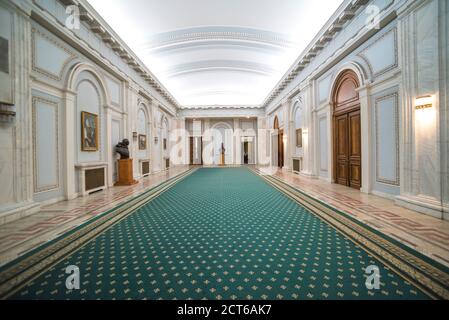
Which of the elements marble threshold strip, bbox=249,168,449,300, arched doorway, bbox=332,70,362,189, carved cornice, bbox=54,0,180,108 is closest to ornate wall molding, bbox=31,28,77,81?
carved cornice, bbox=54,0,180,108

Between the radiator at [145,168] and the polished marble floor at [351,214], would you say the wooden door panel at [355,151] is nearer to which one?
the polished marble floor at [351,214]

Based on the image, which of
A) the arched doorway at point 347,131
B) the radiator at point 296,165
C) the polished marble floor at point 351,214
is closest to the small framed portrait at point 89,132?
the polished marble floor at point 351,214

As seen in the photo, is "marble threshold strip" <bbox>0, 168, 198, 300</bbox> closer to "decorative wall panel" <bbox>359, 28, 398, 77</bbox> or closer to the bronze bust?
the bronze bust

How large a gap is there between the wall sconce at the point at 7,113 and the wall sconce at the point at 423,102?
690 cm

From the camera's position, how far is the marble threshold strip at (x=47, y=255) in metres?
1.85

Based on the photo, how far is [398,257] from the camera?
218 centimetres

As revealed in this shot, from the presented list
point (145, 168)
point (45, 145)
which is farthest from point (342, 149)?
point (145, 168)

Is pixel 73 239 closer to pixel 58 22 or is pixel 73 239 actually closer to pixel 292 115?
pixel 58 22

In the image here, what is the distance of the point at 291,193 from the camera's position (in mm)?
5484

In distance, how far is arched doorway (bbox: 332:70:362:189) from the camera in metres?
5.96

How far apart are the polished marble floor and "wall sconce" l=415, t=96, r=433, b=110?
182 centimetres

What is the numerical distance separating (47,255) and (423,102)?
5.82 m
